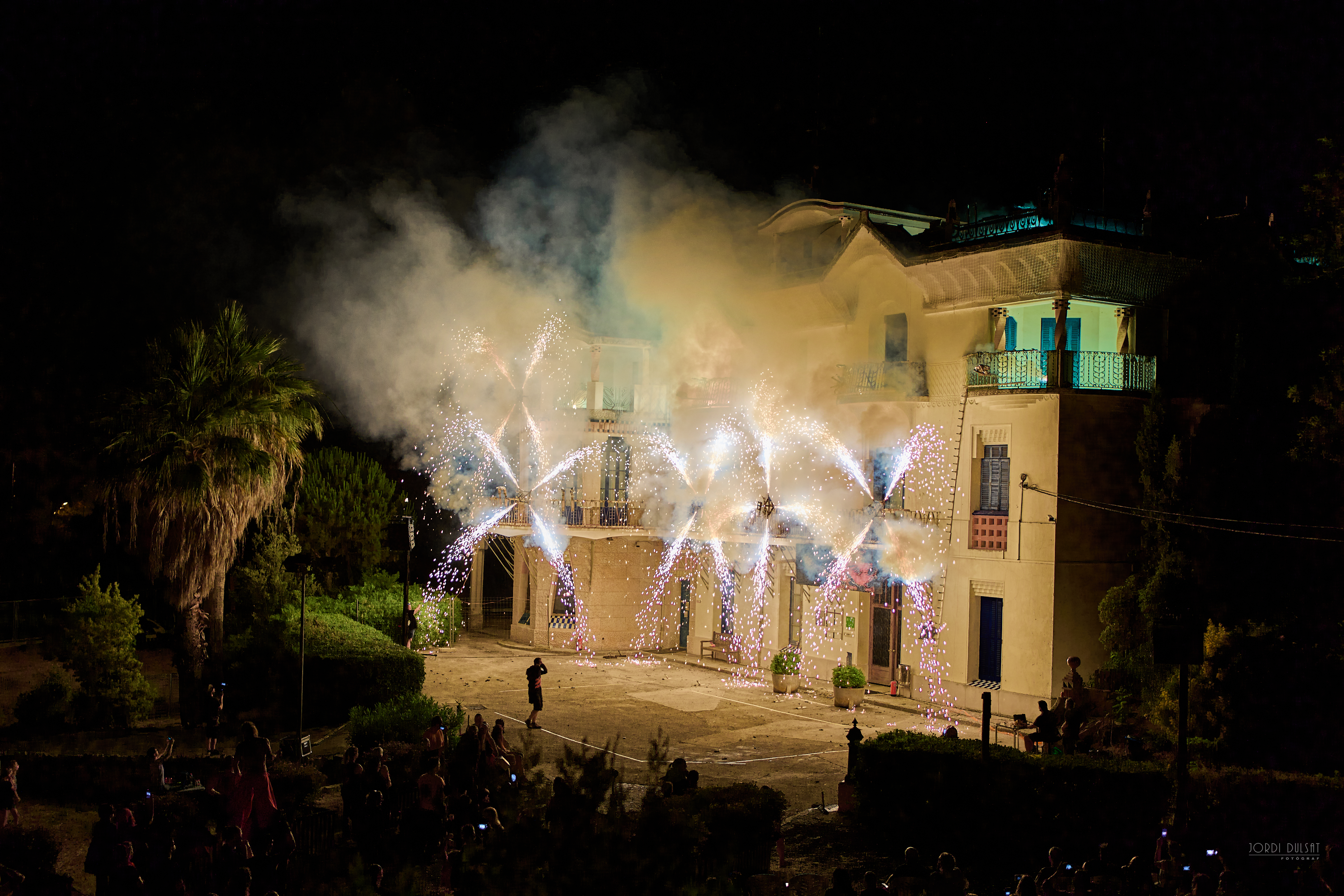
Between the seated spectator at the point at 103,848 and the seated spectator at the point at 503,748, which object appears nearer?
the seated spectator at the point at 103,848

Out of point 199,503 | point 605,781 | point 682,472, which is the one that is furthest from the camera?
point 682,472

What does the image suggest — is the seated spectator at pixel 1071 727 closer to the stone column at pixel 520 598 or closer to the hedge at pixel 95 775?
the hedge at pixel 95 775

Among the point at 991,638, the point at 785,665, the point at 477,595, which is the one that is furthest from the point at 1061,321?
the point at 477,595

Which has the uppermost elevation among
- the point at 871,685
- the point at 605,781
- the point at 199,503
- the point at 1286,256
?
the point at 1286,256

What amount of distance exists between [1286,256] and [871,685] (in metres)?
12.8

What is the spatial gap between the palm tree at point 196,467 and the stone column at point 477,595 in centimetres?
1462

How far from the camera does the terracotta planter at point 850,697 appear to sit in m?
23.9

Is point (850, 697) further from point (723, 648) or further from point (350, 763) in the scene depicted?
point (350, 763)

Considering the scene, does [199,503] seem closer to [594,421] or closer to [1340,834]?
[594,421]

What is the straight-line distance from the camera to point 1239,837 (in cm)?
1283

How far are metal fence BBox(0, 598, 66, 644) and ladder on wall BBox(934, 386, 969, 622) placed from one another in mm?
20137

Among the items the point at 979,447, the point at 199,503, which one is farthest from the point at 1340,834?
the point at 199,503

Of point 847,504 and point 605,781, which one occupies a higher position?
point 847,504

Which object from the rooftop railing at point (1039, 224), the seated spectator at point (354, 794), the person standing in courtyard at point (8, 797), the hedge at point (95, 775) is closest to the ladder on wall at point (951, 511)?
the rooftop railing at point (1039, 224)
